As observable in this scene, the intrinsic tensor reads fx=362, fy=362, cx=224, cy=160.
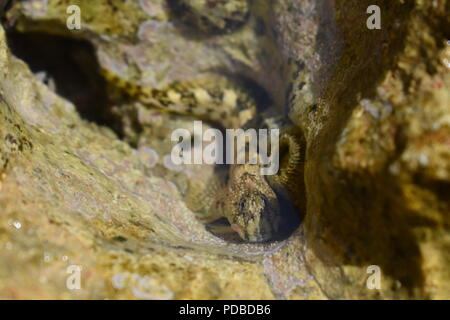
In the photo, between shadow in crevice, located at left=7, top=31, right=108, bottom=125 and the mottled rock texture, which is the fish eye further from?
shadow in crevice, located at left=7, top=31, right=108, bottom=125

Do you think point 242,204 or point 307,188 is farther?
point 242,204

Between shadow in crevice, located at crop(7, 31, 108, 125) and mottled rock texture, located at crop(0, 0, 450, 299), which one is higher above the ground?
shadow in crevice, located at crop(7, 31, 108, 125)

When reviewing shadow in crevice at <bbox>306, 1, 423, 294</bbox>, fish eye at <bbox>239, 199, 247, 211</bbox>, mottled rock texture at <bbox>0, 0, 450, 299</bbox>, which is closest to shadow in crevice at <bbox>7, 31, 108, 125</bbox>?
mottled rock texture at <bbox>0, 0, 450, 299</bbox>

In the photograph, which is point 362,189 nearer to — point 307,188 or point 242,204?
point 307,188

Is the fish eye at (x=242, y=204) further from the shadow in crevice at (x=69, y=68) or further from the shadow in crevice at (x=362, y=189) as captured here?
the shadow in crevice at (x=69, y=68)

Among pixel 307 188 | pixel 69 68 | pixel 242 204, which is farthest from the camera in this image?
pixel 69 68

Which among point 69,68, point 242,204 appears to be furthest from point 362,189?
point 69,68

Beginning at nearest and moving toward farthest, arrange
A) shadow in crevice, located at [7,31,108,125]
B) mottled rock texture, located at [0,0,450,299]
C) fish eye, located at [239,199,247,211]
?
1. mottled rock texture, located at [0,0,450,299]
2. fish eye, located at [239,199,247,211]
3. shadow in crevice, located at [7,31,108,125]

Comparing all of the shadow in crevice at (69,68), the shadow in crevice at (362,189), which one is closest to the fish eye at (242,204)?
the shadow in crevice at (362,189)

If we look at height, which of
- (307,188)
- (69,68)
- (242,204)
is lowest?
(242,204)
